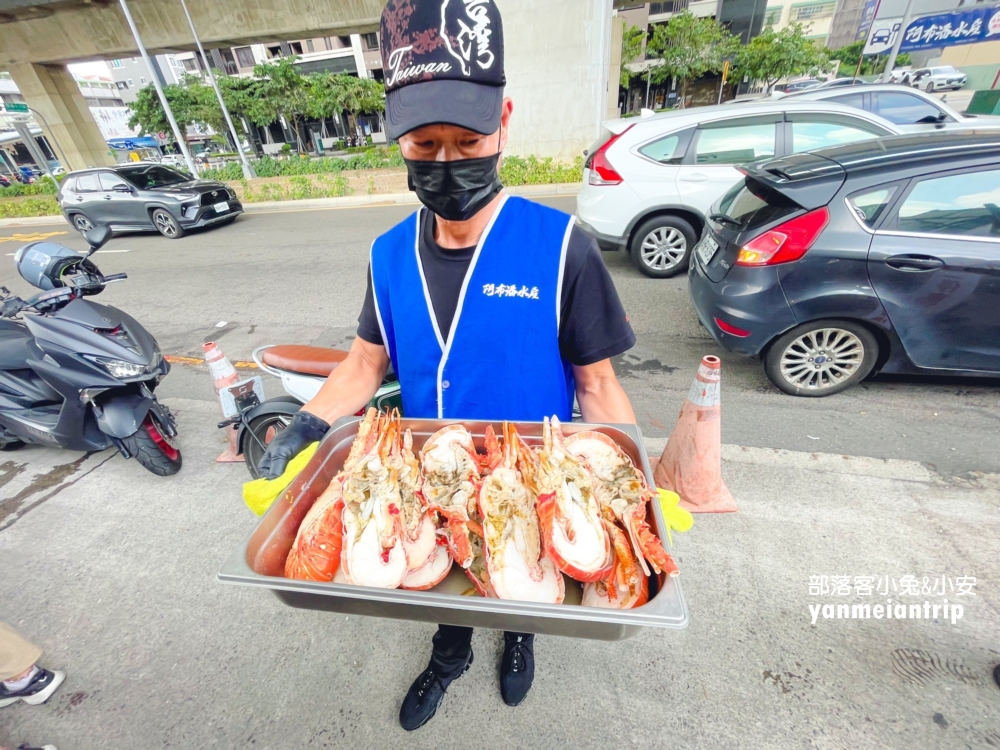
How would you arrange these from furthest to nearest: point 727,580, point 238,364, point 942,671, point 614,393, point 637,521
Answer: point 238,364 → point 727,580 → point 942,671 → point 614,393 → point 637,521

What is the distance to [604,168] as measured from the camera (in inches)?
214

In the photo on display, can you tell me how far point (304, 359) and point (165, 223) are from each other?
35.1 ft

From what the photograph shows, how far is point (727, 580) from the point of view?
2.20 m

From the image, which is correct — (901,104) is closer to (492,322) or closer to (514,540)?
(492,322)

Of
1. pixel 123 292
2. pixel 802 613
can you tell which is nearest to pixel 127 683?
pixel 802 613

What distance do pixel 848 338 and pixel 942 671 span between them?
7.27 ft

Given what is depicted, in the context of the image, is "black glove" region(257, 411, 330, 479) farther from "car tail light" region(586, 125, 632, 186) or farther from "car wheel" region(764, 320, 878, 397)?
"car tail light" region(586, 125, 632, 186)

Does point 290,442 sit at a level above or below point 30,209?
above

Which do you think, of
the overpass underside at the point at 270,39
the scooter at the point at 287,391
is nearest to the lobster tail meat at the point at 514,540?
the scooter at the point at 287,391

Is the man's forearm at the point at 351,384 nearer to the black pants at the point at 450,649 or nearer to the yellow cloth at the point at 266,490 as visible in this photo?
the yellow cloth at the point at 266,490

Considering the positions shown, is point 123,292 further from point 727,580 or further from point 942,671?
point 942,671

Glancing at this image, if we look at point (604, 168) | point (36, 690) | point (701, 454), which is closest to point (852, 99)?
point (604, 168)

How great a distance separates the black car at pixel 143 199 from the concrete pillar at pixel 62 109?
13.1 m

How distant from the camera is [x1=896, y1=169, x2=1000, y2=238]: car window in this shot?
2789 mm
